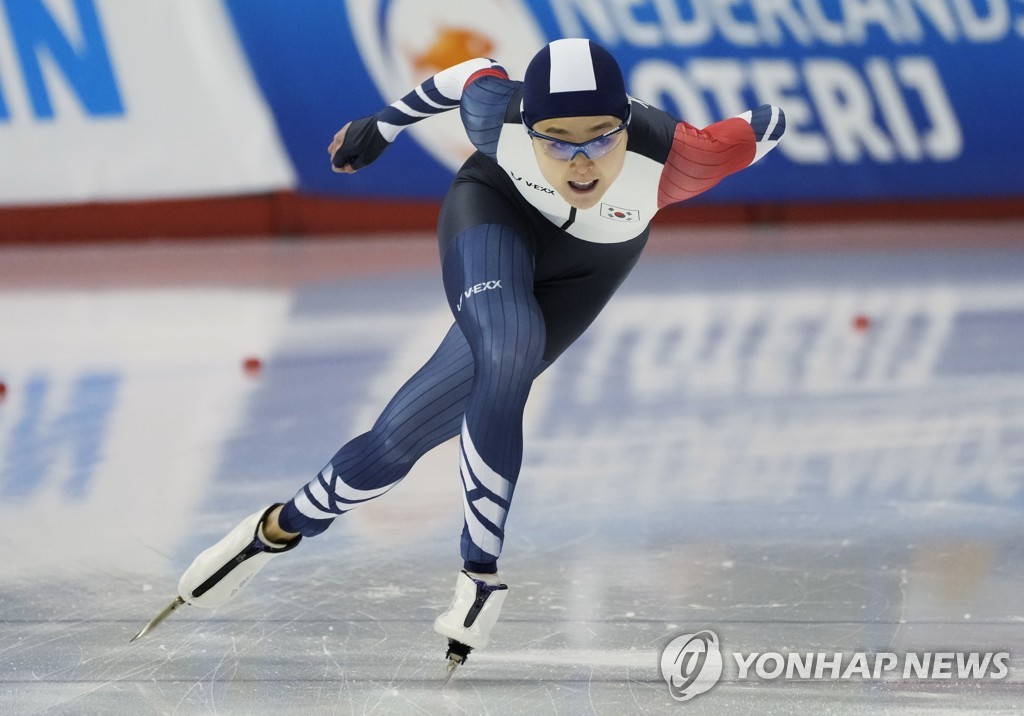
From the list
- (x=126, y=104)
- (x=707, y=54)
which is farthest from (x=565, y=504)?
(x=126, y=104)

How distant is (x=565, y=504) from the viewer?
380 centimetres

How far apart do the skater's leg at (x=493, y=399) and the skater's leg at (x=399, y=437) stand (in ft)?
0.54

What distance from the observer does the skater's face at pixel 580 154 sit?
8.43 ft

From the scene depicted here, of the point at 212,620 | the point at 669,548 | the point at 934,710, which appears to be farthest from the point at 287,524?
the point at 934,710

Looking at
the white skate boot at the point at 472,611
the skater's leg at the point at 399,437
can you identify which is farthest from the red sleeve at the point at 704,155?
the white skate boot at the point at 472,611

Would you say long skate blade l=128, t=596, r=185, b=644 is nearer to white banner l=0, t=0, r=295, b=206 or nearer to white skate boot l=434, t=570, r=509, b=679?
white skate boot l=434, t=570, r=509, b=679

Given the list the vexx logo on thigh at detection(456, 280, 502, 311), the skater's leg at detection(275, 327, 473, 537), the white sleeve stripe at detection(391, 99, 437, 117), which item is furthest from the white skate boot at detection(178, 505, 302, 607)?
the white sleeve stripe at detection(391, 99, 437, 117)

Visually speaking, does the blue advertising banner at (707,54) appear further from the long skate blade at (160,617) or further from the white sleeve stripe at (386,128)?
the long skate blade at (160,617)

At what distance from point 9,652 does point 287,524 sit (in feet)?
1.99

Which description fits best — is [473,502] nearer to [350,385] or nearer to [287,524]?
[287,524]

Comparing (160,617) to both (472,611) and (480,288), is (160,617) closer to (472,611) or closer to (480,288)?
(472,611)

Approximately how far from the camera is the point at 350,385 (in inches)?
206

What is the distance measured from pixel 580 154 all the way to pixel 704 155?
319 millimetres

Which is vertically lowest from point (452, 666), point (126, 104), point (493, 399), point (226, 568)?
point (126, 104)
